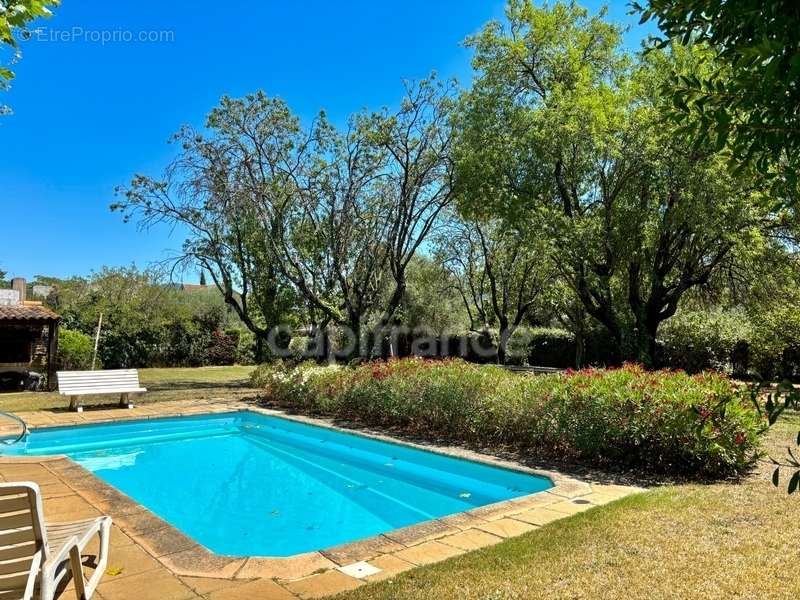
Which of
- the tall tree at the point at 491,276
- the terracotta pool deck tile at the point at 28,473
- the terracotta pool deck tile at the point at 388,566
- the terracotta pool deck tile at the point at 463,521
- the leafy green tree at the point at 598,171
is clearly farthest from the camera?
the tall tree at the point at 491,276

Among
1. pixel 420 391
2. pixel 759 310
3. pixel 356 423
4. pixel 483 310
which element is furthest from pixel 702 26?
pixel 483 310

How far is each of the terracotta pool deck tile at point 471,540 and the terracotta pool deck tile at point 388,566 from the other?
59 centimetres

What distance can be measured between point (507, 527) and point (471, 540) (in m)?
0.54

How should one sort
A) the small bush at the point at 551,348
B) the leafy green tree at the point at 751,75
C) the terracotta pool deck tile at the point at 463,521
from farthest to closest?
the small bush at the point at 551,348 → the terracotta pool deck tile at the point at 463,521 → the leafy green tree at the point at 751,75

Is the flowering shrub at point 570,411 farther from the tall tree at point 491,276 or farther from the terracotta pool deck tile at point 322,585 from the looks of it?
the tall tree at point 491,276

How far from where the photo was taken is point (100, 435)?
462 inches

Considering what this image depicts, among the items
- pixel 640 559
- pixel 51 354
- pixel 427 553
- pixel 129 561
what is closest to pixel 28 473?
pixel 129 561

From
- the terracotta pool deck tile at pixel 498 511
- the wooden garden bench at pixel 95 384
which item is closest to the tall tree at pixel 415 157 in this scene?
the wooden garden bench at pixel 95 384

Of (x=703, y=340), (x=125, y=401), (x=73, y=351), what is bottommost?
(x=125, y=401)

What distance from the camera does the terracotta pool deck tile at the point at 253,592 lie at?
381 cm

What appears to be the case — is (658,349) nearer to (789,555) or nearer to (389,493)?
(389,493)

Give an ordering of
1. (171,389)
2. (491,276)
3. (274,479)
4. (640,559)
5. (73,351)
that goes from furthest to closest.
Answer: (491,276) < (73,351) < (171,389) < (274,479) < (640,559)

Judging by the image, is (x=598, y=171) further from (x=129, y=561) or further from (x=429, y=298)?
(x=129, y=561)

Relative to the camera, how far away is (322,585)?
4023 millimetres
